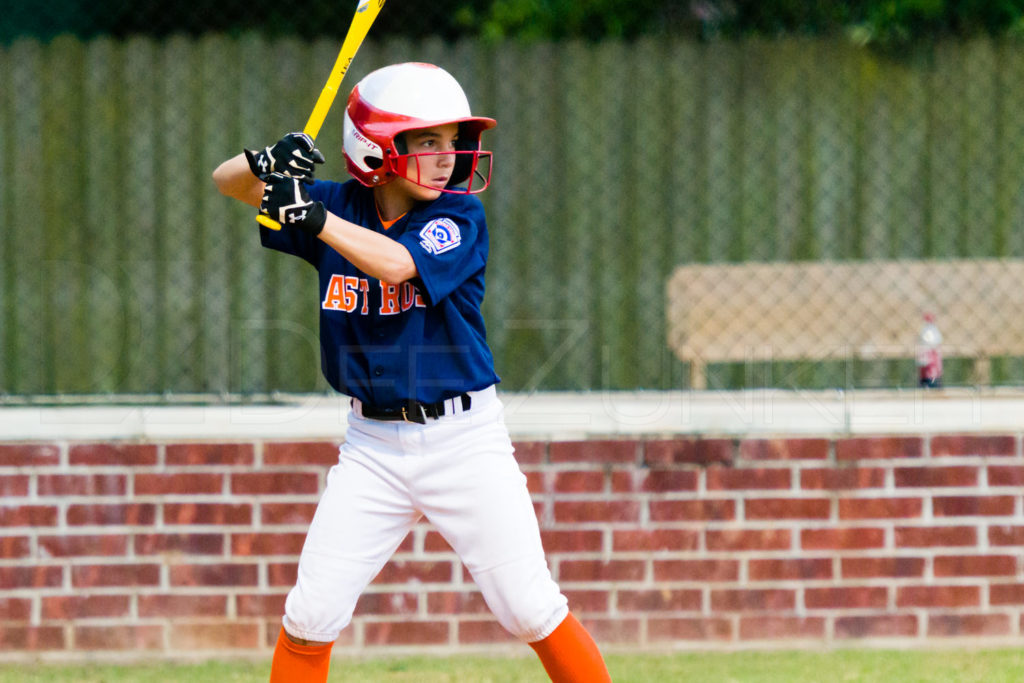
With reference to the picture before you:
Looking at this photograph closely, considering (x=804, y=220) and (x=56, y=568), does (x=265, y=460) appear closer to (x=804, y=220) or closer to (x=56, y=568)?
(x=56, y=568)

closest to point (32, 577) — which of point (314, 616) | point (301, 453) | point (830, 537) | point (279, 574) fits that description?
point (279, 574)

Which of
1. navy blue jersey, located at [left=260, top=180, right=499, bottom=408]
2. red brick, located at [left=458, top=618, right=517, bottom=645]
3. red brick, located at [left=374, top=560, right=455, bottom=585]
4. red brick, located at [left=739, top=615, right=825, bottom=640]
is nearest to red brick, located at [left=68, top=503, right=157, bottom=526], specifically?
red brick, located at [left=374, top=560, right=455, bottom=585]

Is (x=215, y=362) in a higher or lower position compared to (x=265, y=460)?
higher

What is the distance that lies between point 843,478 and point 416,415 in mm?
1944

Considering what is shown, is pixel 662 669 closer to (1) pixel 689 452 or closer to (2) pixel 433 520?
(1) pixel 689 452

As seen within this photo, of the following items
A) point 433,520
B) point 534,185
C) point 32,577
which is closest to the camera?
point 433,520

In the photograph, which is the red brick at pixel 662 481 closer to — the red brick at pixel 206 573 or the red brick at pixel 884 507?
the red brick at pixel 884 507

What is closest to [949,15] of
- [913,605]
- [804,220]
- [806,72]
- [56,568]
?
[806,72]

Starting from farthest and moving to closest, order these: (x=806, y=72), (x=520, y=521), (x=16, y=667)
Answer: (x=806, y=72), (x=16, y=667), (x=520, y=521)

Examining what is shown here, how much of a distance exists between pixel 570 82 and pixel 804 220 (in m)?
A: 1.05

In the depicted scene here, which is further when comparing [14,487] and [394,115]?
[14,487]

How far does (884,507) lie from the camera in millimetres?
4297

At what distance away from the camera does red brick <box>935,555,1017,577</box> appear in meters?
4.30

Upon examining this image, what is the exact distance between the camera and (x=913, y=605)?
430 centimetres
